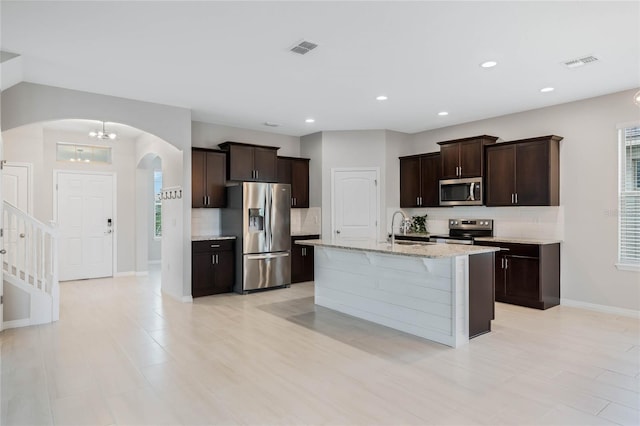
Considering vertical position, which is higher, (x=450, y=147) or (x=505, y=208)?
(x=450, y=147)

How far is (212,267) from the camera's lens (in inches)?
235

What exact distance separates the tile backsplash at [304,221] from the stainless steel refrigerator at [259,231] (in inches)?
35.7

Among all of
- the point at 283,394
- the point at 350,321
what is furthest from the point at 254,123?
the point at 283,394

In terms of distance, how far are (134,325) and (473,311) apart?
369 cm

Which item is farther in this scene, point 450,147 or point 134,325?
point 450,147

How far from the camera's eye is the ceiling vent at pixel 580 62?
12.1ft

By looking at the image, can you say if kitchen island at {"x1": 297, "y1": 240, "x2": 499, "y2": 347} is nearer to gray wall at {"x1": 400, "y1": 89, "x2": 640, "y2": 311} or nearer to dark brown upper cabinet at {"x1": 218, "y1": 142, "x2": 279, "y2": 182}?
gray wall at {"x1": 400, "y1": 89, "x2": 640, "y2": 311}

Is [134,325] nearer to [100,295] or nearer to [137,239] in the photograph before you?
[100,295]

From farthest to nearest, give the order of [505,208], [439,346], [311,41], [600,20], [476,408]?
[505,208] → [439,346] → [311,41] → [600,20] → [476,408]

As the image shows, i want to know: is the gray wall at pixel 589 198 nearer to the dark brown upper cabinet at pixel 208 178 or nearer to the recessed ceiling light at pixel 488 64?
the recessed ceiling light at pixel 488 64

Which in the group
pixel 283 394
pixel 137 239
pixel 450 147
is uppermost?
pixel 450 147

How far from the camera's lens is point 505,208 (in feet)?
19.4

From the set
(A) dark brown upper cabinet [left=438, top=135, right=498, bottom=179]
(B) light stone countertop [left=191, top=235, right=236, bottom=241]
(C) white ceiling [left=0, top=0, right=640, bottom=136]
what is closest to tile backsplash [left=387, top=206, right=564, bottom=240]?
(A) dark brown upper cabinet [left=438, top=135, right=498, bottom=179]

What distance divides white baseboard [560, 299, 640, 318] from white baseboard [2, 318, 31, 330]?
21.9ft
